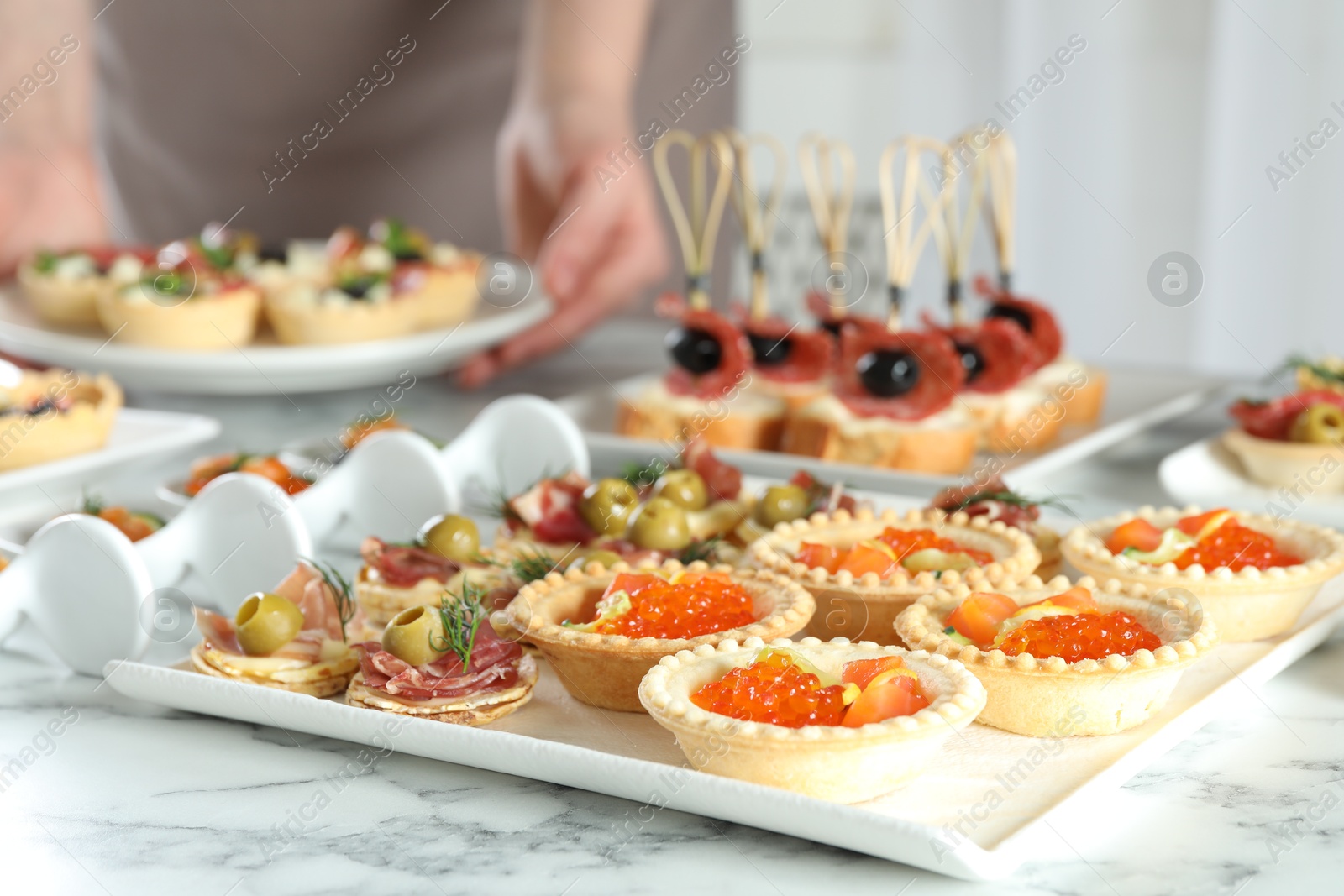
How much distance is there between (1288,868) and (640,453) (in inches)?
49.7

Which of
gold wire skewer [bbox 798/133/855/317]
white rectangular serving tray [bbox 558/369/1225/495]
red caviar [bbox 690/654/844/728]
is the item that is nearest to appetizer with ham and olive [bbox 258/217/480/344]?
white rectangular serving tray [bbox 558/369/1225/495]

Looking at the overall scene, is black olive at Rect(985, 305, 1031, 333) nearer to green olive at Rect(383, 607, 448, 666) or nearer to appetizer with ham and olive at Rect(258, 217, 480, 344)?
appetizer with ham and olive at Rect(258, 217, 480, 344)

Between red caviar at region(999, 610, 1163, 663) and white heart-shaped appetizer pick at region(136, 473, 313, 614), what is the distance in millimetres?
705

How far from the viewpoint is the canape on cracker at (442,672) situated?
3.84 ft

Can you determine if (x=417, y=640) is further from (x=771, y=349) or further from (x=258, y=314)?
(x=258, y=314)

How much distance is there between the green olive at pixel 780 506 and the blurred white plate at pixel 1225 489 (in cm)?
52

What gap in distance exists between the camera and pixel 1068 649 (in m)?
1.17

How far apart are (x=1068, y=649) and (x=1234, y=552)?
36 cm

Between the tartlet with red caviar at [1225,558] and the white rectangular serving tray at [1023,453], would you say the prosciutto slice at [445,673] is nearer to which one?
the tartlet with red caviar at [1225,558]

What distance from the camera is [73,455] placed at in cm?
193

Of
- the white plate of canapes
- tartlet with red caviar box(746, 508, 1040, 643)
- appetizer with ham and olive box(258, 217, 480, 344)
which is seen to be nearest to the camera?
tartlet with red caviar box(746, 508, 1040, 643)

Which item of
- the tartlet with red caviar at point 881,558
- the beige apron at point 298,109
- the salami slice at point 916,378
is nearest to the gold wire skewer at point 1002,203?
the salami slice at point 916,378

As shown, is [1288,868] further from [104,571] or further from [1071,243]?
[1071,243]

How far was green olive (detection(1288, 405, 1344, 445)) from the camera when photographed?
6.22 feet
